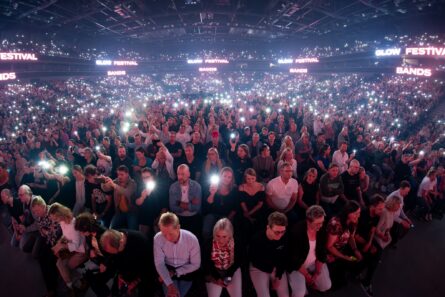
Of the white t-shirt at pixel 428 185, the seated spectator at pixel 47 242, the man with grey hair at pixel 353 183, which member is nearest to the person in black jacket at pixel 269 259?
the man with grey hair at pixel 353 183

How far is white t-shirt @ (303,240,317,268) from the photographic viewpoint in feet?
11.3

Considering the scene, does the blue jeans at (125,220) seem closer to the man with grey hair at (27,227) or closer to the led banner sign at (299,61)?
the man with grey hair at (27,227)

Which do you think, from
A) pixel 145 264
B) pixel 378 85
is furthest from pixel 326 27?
pixel 145 264

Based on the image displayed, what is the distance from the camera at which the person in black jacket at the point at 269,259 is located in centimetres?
320

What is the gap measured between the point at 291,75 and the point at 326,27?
1495cm

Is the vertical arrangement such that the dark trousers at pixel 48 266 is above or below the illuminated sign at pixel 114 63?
below

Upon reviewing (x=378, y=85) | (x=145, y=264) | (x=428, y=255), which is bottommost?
(x=428, y=255)

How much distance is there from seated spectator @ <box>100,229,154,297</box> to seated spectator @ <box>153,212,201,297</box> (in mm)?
158

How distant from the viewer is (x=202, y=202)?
4496 mm

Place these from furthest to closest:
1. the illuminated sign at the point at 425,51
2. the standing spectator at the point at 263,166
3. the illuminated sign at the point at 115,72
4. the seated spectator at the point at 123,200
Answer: the illuminated sign at the point at 115,72, the illuminated sign at the point at 425,51, the standing spectator at the point at 263,166, the seated spectator at the point at 123,200

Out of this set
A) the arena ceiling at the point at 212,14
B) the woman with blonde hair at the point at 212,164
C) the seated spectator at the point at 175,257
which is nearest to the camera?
the seated spectator at the point at 175,257

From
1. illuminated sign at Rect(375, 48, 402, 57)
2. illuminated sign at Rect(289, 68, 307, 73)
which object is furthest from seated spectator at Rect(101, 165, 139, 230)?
illuminated sign at Rect(289, 68, 307, 73)

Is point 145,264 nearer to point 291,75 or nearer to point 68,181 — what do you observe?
point 68,181

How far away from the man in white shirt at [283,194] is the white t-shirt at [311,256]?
83 centimetres
